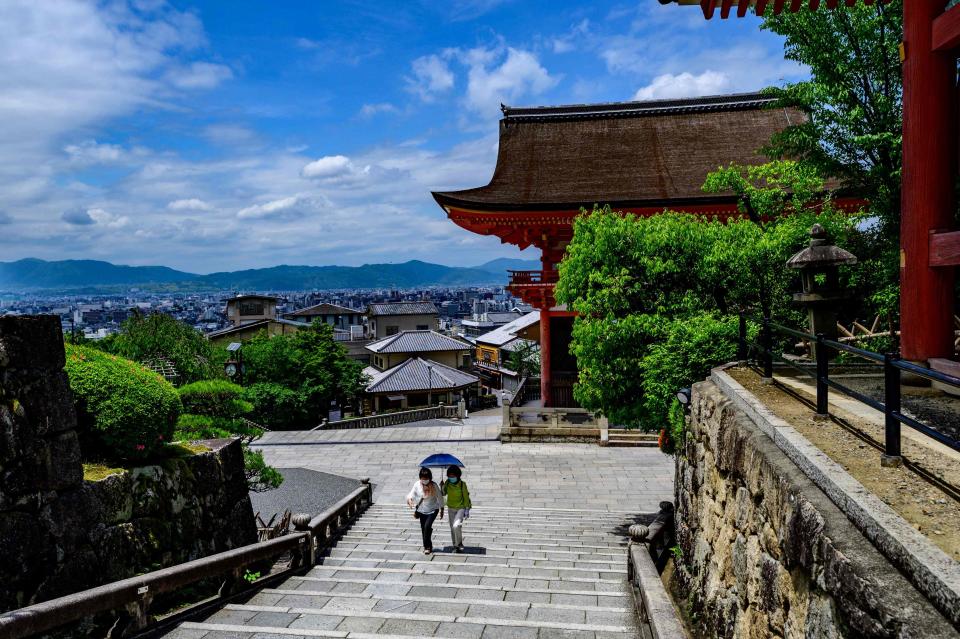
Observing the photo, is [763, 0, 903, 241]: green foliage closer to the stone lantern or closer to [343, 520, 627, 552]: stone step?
the stone lantern

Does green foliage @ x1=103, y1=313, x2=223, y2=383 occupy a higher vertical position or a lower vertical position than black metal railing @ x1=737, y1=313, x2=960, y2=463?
lower

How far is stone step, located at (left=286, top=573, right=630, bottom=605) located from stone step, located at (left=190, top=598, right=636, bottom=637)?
669mm

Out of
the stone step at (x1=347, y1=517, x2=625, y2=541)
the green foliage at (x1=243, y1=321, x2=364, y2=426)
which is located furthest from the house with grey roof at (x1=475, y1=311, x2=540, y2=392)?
the stone step at (x1=347, y1=517, x2=625, y2=541)

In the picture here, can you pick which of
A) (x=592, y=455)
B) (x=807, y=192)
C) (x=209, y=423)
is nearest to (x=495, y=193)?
(x=592, y=455)

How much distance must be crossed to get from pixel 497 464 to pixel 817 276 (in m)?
12.0

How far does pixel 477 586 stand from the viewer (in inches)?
297

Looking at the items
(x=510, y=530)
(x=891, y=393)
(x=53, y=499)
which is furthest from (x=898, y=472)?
(x=510, y=530)

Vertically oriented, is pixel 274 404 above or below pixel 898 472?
below

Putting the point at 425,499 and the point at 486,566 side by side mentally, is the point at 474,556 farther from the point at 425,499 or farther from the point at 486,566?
the point at 425,499

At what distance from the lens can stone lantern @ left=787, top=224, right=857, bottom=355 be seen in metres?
7.55

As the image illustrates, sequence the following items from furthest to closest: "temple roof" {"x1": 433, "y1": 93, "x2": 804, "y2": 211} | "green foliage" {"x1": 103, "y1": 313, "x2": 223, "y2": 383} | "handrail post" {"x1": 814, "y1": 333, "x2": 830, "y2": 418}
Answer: "temple roof" {"x1": 433, "y1": 93, "x2": 804, "y2": 211}
"green foliage" {"x1": 103, "y1": 313, "x2": 223, "y2": 383}
"handrail post" {"x1": 814, "y1": 333, "x2": 830, "y2": 418}

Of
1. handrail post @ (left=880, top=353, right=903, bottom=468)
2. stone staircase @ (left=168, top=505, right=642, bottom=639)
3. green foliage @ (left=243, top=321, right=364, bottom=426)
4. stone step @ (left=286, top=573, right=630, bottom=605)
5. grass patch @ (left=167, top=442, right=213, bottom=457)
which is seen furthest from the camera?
green foliage @ (left=243, top=321, right=364, bottom=426)

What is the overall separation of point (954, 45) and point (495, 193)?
16.2 m

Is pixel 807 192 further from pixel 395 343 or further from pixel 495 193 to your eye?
pixel 395 343
